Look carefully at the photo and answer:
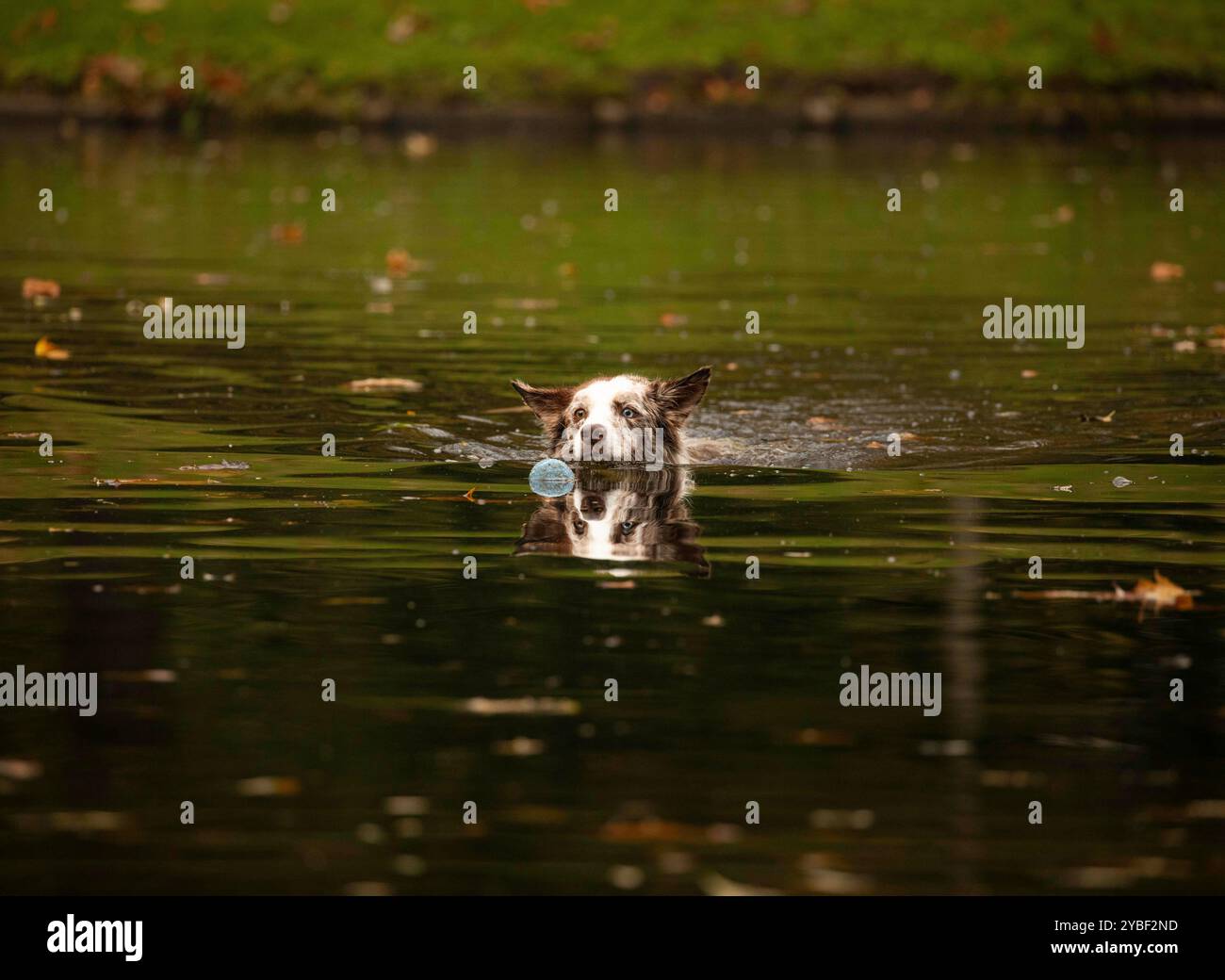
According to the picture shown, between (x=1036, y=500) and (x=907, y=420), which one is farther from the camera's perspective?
(x=907, y=420)

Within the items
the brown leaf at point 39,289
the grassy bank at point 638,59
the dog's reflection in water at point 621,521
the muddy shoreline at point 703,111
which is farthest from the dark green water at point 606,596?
the grassy bank at point 638,59

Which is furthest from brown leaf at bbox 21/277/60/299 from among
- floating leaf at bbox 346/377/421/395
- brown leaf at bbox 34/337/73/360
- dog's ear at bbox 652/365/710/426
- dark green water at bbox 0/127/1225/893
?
dog's ear at bbox 652/365/710/426

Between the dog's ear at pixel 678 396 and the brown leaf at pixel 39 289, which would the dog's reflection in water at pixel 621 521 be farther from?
the brown leaf at pixel 39 289

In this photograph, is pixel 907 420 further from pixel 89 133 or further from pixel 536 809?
pixel 89 133

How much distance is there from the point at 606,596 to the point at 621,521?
1.68 m

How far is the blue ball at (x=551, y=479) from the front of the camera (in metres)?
10.7

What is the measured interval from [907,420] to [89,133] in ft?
79.7

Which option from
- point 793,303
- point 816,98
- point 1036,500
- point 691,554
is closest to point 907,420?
point 1036,500

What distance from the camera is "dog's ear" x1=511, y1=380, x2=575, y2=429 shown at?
37.3 ft

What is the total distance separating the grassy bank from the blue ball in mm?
24270

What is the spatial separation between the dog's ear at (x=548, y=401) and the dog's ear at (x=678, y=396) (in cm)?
45

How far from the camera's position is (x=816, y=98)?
3453cm

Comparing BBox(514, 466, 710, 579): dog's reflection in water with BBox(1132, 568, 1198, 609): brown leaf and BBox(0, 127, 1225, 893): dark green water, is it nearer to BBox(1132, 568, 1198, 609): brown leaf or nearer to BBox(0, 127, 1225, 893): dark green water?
BBox(0, 127, 1225, 893): dark green water

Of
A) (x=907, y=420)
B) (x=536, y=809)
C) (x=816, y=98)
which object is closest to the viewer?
(x=536, y=809)
